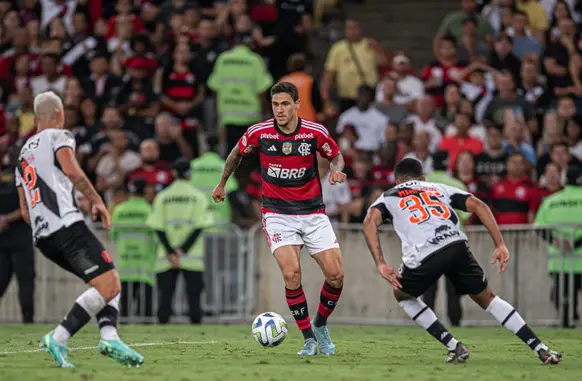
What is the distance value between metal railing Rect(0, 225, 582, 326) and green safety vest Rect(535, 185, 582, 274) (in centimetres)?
5

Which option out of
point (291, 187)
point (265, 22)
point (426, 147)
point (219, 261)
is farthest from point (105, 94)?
point (291, 187)

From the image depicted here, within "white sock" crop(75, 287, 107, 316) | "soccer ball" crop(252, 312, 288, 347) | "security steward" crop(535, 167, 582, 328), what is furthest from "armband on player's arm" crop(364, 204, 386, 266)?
"security steward" crop(535, 167, 582, 328)

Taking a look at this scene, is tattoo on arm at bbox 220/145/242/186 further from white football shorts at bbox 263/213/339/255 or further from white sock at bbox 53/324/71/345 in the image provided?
white sock at bbox 53/324/71/345

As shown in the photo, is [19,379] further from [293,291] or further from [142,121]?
[142,121]

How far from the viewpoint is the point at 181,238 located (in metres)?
18.9

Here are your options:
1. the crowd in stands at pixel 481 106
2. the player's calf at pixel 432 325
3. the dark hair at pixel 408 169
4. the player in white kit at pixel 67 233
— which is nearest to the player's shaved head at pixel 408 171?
the dark hair at pixel 408 169

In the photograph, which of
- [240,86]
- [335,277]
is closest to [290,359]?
[335,277]

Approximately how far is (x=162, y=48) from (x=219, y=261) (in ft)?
19.3

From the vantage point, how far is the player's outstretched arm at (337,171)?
11.8 m

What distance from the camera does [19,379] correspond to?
9.38 m

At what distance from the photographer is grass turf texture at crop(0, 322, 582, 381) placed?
9.88 meters

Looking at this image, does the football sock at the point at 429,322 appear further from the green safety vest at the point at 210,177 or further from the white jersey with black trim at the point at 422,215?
the green safety vest at the point at 210,177

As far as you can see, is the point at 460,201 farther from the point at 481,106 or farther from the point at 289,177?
the point at 481,106

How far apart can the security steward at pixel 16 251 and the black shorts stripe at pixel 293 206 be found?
296 inches
